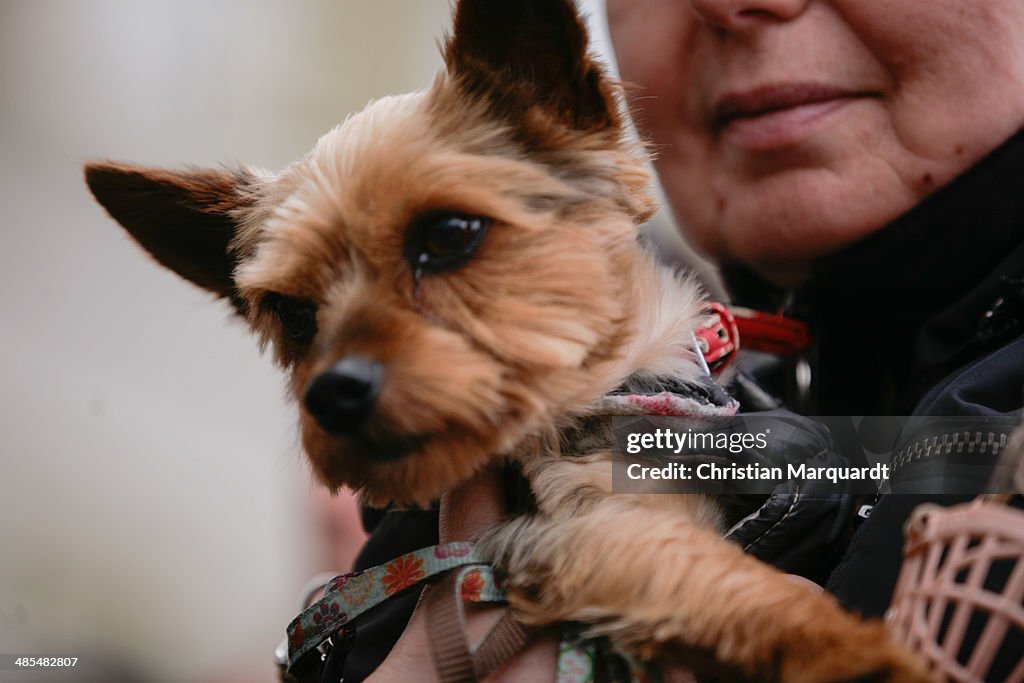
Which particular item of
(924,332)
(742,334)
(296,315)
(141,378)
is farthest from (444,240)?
(141,378)

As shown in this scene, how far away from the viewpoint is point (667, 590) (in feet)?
3.70

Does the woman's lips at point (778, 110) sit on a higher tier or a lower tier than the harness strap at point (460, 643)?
higher

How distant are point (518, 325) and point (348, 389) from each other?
0.26 meters

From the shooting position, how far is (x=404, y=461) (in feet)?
4.35

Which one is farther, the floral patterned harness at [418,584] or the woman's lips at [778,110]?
the woman's lips at [778,110]

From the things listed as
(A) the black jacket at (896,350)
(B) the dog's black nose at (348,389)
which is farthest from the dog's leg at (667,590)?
(B) the dog's black nose at (348,389)

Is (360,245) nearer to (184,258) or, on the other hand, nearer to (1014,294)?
(184,258)

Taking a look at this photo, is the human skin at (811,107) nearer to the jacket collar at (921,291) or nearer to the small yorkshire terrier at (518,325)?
the jacket collar at (921,291)

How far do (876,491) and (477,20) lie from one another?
979 millimetres

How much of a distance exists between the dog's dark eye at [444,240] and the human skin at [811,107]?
49cm

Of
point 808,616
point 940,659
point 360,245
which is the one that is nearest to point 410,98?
point 360,245

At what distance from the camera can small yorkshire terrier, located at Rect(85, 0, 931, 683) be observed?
115cm

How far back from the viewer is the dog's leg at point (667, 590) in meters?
0.99

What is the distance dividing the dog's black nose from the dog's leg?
27cm
